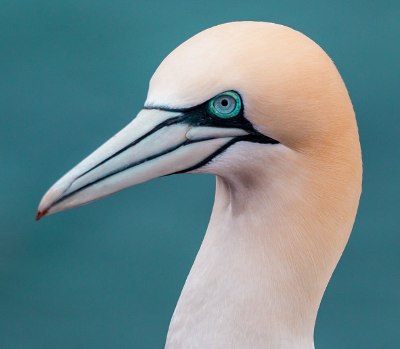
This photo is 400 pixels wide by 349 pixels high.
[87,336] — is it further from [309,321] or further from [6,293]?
[309,321]

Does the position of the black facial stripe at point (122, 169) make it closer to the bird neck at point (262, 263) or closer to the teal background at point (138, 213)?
the bird neck at point (262, 263)

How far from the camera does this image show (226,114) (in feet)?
8.55

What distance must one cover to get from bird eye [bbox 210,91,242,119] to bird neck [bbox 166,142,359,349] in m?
0.23

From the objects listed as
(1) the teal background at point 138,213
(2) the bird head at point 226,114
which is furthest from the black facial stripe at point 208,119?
(1) the teal background at point 138,213

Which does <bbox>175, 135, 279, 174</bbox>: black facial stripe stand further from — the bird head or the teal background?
the teal background

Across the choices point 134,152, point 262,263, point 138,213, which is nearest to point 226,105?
point 134,152

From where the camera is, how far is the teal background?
5.26 meters

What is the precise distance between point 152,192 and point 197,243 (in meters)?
0.43

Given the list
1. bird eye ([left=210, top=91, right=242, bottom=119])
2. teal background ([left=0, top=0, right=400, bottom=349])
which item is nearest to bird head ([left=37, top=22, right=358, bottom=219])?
bird eye ([left=210, top=91, right=242, bottom=119])

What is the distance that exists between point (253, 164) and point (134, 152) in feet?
1.24

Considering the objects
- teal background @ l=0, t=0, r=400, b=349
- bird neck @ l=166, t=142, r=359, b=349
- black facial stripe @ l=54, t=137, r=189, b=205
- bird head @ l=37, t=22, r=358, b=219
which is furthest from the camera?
teal background @ l=0, t=0, r=400, b=349

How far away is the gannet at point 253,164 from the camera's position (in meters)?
2.56

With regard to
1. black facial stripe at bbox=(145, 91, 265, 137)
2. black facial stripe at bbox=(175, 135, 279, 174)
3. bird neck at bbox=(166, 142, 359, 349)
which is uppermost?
black facial stripe at bbox=(145, 91, 265, 137)

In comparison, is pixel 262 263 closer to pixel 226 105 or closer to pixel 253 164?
pixel 253 164
